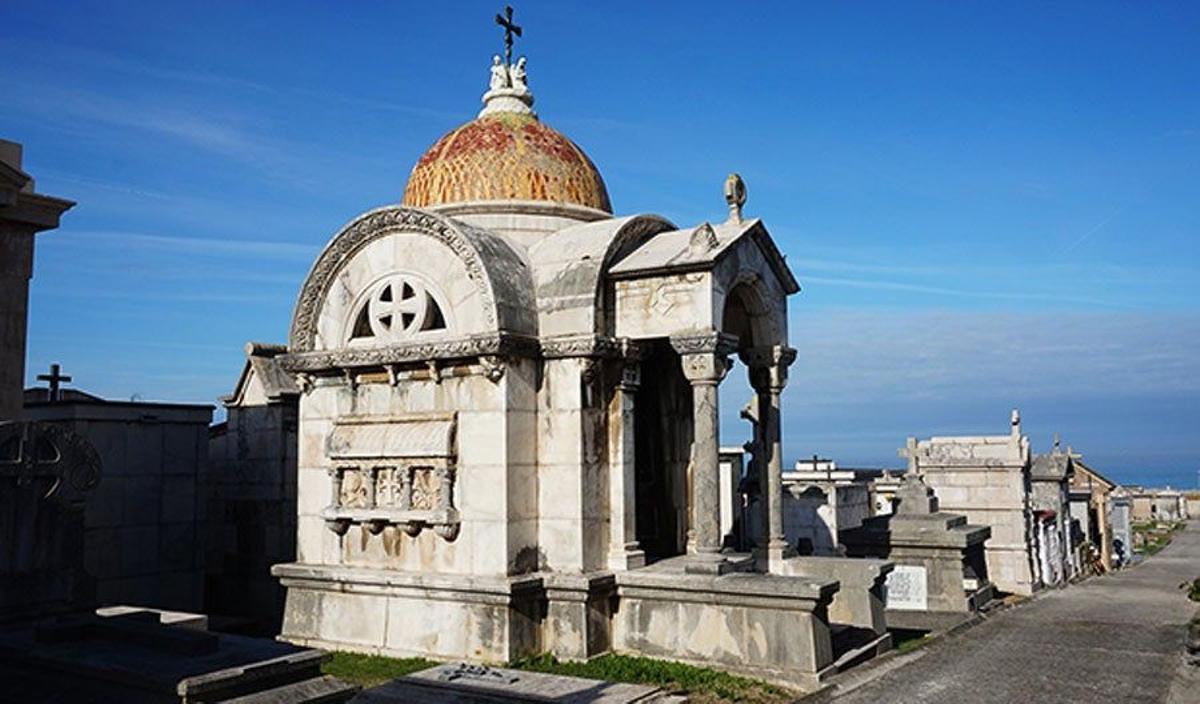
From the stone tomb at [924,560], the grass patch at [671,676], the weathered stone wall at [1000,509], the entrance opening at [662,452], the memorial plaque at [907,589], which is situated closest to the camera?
the grass patch at [671,676]

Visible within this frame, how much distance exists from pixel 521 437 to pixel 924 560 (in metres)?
8.86

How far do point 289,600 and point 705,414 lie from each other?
6.90 meters

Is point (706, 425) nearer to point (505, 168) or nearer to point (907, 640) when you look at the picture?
point (505, 168)

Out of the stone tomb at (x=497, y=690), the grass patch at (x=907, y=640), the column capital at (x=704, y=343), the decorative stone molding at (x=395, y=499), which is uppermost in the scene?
the column capital at (x=704, y=343)

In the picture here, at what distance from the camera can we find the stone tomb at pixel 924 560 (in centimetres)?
1719

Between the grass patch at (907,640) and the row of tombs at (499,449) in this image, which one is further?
the grass patch at (907,640)

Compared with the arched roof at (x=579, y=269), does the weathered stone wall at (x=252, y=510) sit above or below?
below

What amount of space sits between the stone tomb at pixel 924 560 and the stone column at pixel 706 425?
20.5ft

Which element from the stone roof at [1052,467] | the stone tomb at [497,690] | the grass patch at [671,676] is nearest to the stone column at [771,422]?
the grass patch at [671,676]

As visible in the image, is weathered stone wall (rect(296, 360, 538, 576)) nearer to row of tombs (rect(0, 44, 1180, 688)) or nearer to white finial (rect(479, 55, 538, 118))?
row of tombs (rect(0, 44, 1180, 688))

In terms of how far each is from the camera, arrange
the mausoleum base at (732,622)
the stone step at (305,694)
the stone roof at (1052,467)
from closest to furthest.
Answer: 1. the stone step at (305,694)
2. the mausoleum base at (732,622)
3. the stone roof at (1052,467)

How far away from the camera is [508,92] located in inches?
647

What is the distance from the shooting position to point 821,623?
37.5 feet

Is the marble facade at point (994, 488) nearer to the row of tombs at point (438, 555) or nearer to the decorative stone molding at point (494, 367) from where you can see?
the row of tombs at point (438, 555)
